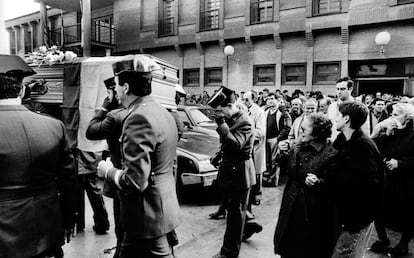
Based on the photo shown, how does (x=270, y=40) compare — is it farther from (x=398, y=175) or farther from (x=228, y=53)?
(x=398, y=175)

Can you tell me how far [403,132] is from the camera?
4.58m

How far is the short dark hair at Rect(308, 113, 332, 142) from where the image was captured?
10.6ft

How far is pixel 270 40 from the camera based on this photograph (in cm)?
1583

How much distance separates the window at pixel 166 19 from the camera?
773 inches

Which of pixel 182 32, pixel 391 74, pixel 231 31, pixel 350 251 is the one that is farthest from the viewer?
pixel 182 32

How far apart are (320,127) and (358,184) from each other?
63 cm

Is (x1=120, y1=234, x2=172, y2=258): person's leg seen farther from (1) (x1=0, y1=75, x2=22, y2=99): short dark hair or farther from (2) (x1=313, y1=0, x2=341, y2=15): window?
(2) (x1=313, y1=0, x2=341, y2=15): window

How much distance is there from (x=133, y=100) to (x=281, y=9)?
1406cm

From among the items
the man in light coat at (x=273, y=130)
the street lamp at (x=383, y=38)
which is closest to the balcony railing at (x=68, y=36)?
the street lamp at (x=383, y=38)

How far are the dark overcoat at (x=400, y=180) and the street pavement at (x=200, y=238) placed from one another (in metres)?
0.40

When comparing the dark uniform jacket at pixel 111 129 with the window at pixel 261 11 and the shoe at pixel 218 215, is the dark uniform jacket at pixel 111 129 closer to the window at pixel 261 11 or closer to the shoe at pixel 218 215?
the shoe at pixel 218 215

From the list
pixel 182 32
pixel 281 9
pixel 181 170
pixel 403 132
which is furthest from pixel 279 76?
pixel 403 132

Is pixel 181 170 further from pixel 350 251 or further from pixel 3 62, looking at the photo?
pixel 3 62

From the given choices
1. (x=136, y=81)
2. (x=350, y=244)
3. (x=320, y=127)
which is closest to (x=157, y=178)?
(x=136, y=81)
